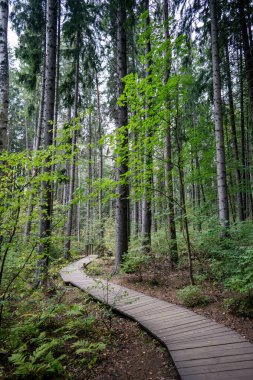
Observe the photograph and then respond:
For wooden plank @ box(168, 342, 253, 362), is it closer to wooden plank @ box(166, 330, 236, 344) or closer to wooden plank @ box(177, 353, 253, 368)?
wooden plank @ box(177, 353, 253, 368)

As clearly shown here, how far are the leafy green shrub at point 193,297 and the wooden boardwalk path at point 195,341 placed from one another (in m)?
0.33

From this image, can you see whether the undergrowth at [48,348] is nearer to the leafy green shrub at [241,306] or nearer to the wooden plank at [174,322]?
the wooden plank at [174,322]

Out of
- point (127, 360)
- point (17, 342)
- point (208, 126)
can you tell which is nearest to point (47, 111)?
point (17, 342)

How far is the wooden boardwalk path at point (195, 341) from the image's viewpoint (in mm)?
2737

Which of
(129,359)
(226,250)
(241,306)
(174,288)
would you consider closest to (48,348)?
(129,359)

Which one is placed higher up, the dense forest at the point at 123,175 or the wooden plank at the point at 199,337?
the dense forest at the point at 123,175

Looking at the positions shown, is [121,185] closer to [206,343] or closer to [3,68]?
[3,68]

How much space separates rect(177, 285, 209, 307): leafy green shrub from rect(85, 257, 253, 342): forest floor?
4.2 inches

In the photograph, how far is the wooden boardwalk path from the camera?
2737 mm

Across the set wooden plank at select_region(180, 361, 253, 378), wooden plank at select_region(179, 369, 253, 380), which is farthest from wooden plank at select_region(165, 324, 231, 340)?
wooden plank at select_region(179, 369, 253, 380)

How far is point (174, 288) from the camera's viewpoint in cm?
638

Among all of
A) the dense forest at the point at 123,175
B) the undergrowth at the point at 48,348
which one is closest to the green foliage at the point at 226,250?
the dense forest at the point at 123,175

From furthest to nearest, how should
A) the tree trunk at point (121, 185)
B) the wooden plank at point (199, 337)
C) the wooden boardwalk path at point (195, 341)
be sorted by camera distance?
the tree trunk at point (121, 185), the wooden plank at point (199, 337), the wooden boardwalk path at point (195, 341)

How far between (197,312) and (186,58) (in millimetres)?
9920
